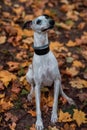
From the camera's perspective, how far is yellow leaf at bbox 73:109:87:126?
4.84 meters

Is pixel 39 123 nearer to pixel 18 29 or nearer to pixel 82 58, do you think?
pixel 82 58

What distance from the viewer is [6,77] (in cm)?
547

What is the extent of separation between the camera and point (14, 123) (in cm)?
485

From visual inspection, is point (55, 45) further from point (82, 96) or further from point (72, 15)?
point (82, 96)

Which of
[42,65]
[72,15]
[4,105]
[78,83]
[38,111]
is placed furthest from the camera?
[72,15]

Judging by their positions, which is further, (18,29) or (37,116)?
(18,29)

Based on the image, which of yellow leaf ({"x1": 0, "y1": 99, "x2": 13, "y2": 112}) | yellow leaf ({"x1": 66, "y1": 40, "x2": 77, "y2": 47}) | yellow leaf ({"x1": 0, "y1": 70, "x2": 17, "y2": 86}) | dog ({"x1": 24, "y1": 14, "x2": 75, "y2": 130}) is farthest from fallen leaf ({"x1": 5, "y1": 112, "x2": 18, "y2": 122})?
yellow leaf ({"x1": 66, "y1": 40, "x2": 77, "y2": 47})

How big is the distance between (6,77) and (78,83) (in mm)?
1148

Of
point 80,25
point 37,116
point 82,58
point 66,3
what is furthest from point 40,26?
point 66,3

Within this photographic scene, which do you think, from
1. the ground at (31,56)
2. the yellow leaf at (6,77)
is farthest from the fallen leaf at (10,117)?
the yellow leaf at (6,77)

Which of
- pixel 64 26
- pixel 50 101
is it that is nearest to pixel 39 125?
pixel 50 101

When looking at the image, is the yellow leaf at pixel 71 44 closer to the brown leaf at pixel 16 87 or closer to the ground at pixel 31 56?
the ground at pixel 31 56

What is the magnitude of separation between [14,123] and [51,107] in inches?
24.3

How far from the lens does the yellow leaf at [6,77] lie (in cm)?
540
